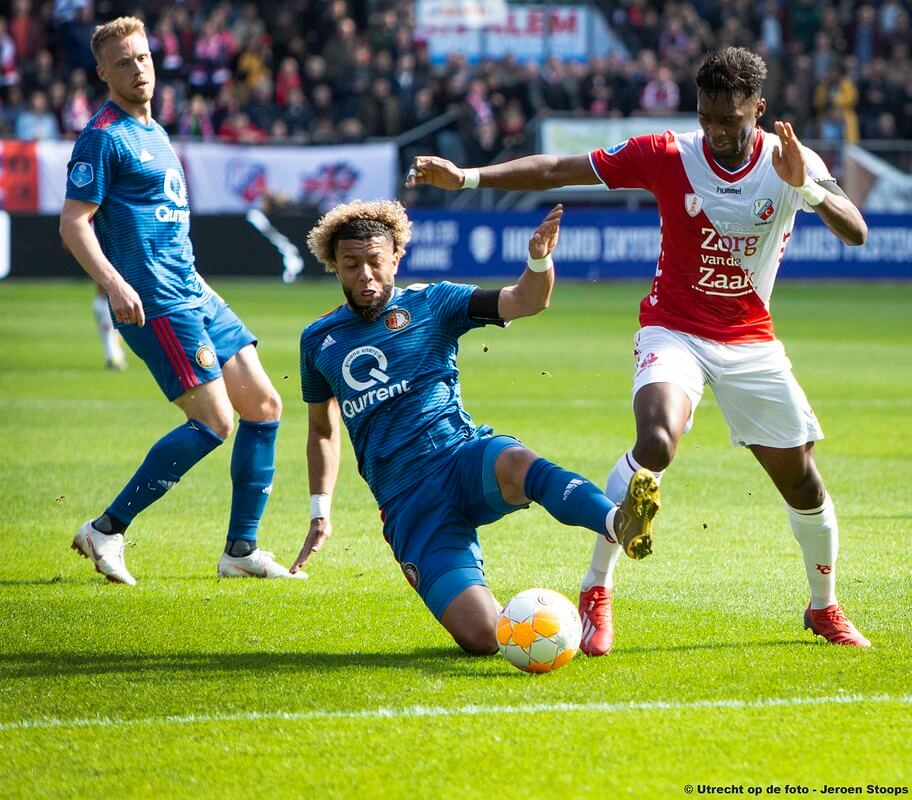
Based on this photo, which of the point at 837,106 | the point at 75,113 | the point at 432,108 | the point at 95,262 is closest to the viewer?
the point at 95,262

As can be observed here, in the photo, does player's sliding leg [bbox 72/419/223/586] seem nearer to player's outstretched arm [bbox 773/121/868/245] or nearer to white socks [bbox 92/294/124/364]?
player's outstretched arm [bbox 773/121/868/245]

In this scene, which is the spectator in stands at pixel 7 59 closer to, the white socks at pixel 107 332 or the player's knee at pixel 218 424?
the white socks at pixel 107 332

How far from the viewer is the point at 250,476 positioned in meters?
7.01

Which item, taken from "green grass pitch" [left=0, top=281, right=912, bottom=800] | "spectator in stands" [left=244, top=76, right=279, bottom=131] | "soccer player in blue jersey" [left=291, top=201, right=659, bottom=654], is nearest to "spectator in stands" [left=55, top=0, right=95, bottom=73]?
"spectator in stands" [left=244, top=76, right=279, bottom=131]

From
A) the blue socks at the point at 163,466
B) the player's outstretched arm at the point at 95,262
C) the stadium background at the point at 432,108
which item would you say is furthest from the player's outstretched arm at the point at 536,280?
the stadium background at the point at 432,108

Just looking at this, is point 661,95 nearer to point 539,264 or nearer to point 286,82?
point 286,82

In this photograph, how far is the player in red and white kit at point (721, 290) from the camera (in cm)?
550

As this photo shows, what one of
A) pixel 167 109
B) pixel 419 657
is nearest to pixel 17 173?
pixel 167 109

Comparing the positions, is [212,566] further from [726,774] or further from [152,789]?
[726,774]

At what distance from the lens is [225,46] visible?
97.9 feet

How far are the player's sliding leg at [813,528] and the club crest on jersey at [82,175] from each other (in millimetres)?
3150

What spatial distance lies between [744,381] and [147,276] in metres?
2.78

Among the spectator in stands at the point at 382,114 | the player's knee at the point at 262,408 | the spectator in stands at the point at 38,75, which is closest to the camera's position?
the player's knee at the point at 262,408

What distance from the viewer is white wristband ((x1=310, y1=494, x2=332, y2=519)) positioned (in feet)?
19.3
